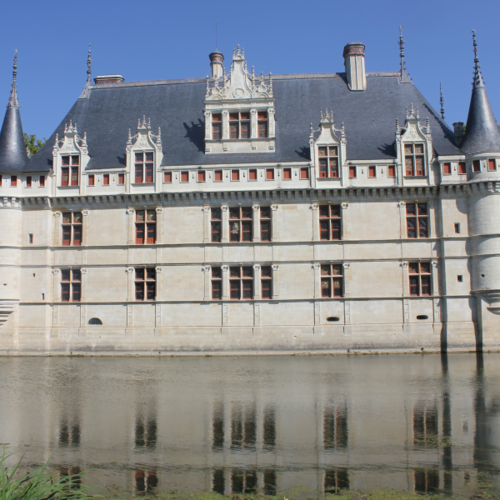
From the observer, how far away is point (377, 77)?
3491 cm

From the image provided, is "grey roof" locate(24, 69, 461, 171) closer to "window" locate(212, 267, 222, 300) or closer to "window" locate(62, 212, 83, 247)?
"window" locate(62, 212, 83, 247)

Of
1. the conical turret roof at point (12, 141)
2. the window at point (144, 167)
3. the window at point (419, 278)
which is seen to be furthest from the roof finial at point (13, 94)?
the window at point (419, 278)

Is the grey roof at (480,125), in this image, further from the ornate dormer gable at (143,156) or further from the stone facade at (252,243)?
the ornate dormer gable at (143,156)

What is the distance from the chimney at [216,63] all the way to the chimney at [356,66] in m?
8.44

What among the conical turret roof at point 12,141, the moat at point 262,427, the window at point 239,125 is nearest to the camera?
the moat at point 262,427

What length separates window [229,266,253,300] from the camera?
29.8 m

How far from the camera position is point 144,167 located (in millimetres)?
30516

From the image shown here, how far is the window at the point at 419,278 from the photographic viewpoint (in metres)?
29.4

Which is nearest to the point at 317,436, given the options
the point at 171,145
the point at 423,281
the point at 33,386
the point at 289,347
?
the point at 33,386

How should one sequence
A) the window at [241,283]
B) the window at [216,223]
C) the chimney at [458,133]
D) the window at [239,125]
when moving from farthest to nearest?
the window at [239,125]
the chimney at [458,133]
the window at [216,223]
the window at [241,283]

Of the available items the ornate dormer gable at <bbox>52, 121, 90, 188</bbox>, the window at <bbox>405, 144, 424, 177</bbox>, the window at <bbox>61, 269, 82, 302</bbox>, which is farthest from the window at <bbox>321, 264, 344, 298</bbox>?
the ornate dormer gable at <bbox>52, 121, 90, 188</bbox>

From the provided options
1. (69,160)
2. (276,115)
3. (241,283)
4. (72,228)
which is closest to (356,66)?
(276,115)

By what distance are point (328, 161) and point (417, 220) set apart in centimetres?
593

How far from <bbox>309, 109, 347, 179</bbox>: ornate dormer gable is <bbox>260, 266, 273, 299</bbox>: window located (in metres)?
5.91
